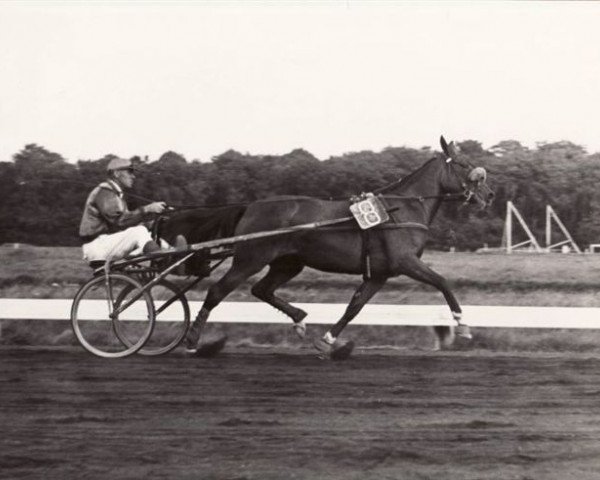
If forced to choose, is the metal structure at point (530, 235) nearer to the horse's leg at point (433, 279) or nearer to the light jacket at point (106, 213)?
the horse's leg at point (433, 279)

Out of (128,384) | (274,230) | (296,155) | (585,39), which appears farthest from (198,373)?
(585,39)

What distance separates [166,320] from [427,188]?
2858mm

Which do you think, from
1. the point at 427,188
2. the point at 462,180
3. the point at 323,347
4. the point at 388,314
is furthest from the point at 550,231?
the point at 323,347

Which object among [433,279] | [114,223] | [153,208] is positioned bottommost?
[433,279]

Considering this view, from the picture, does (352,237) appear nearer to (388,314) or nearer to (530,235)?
(388,314)

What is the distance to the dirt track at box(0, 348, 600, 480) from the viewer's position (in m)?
4.61

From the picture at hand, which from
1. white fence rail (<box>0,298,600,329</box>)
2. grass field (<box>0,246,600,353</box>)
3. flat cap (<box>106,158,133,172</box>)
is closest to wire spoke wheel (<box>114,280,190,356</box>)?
white fence rail (<box>0,298,600,329</box>)

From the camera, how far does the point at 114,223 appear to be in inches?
295

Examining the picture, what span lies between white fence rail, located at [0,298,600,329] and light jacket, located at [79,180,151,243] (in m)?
1.51

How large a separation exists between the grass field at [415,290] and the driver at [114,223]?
142 cm

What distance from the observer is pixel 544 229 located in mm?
9102

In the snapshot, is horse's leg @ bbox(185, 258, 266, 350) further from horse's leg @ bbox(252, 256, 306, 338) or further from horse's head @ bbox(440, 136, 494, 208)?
horse's head @ bbox(440, 136, 494, 208)

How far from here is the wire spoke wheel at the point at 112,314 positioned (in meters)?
7.62

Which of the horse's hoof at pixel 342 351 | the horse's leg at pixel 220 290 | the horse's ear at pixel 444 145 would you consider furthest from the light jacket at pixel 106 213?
the horse's ear at pixel 444 145
